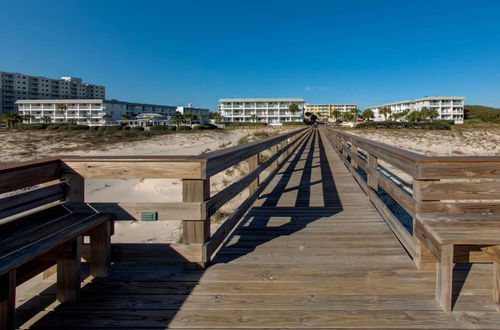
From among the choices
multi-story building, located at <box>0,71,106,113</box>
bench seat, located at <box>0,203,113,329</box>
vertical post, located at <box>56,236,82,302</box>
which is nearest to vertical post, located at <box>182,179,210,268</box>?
bench seat, located at <box>0,203,113,329</box>

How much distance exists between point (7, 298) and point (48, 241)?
1.17 feet

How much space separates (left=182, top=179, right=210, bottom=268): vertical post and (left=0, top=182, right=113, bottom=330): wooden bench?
2.05 feet

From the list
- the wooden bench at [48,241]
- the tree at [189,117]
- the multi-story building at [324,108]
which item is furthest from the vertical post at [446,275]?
the multi-story building at [324,108]

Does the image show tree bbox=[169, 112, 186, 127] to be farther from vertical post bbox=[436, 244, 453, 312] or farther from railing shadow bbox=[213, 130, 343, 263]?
vertical post bbox=[436, 244, 453, 312]

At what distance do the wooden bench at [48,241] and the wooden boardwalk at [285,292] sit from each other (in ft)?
0.66

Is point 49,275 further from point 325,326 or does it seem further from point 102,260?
point 325,326

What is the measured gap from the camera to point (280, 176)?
807 cm

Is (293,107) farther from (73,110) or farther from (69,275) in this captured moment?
(69,275)

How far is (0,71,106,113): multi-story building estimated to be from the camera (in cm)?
10175

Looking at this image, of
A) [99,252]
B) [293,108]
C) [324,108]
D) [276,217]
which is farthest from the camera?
[324,108]

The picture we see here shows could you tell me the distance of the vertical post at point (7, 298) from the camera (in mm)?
1733

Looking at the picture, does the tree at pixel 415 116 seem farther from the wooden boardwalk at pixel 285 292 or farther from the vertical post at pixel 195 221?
the vertical post at pixel 195 221

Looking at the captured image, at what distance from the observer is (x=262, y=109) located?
106 metres

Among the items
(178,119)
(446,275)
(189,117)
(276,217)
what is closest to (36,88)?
(189,117)
